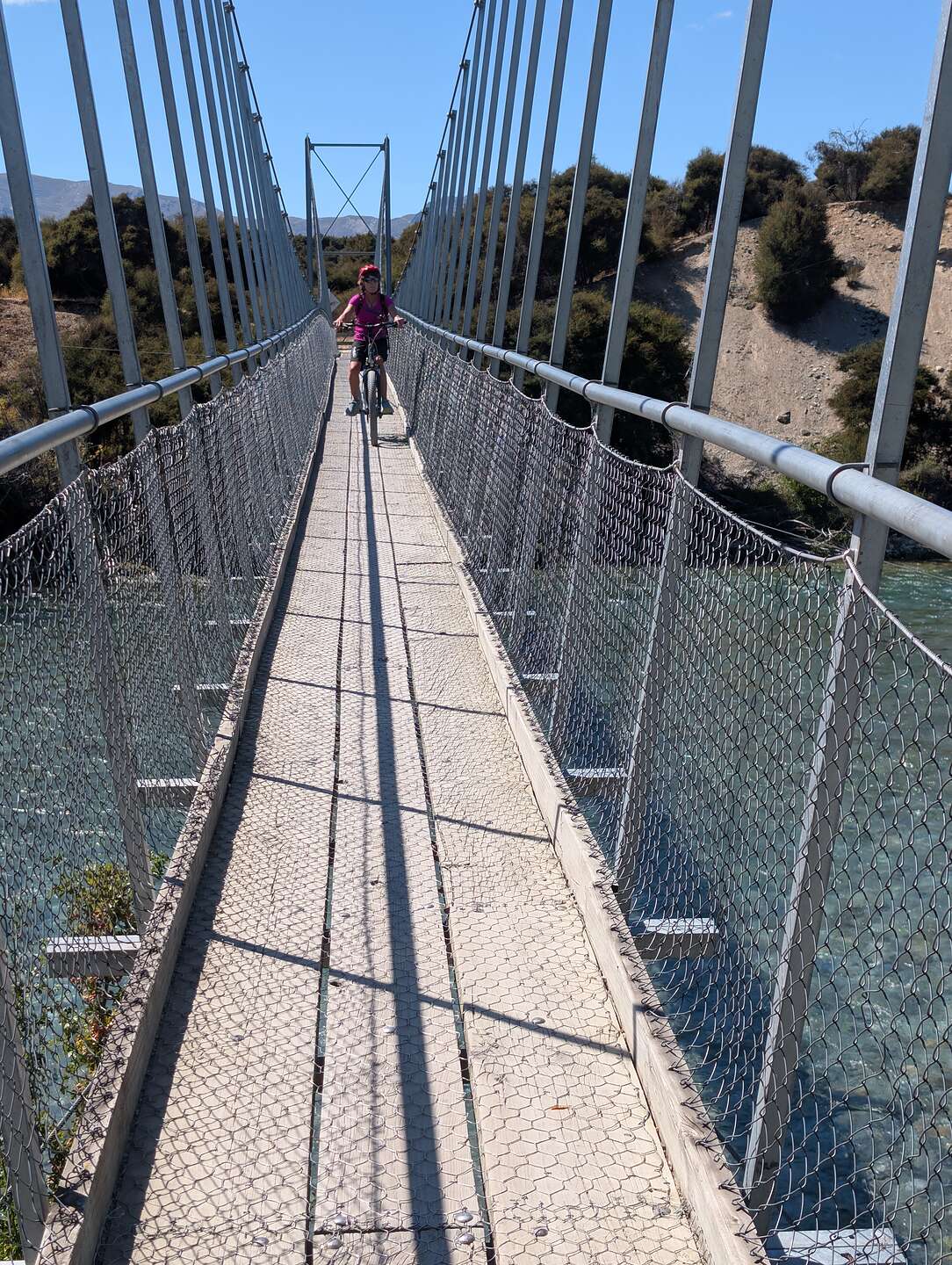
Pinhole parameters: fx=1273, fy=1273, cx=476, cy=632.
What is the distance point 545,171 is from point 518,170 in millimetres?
2549

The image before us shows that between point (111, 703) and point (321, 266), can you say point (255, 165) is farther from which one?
point (321, 266)

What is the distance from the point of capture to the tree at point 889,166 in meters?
35.9

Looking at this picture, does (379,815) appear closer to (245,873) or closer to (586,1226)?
(245,873)

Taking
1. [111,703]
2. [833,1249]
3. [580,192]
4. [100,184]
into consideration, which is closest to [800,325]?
[580,192]

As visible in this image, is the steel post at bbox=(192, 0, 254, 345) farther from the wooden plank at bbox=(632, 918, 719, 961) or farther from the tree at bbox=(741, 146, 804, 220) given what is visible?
the tree at bbox=(741, 146, 804, 220)

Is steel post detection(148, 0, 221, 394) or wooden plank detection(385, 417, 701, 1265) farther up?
steel post detection(148, 0, 221, 394)

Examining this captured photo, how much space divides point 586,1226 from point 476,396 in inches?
228

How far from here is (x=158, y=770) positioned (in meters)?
3.74

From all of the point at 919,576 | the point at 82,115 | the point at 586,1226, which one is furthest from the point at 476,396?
the point at 919,576

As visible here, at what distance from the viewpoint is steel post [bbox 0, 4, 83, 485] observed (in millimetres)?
3139

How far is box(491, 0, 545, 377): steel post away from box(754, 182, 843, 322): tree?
3329cm

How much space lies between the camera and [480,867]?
3557 millimetres

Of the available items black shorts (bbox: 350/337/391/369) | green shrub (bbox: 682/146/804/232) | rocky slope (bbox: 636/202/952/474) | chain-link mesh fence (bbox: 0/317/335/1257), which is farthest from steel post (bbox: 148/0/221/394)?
green shrub (bbox: 682/146/804/232)

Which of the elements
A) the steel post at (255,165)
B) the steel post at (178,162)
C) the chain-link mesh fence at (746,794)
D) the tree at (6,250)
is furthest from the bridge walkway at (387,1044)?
the tree at (6,250)
